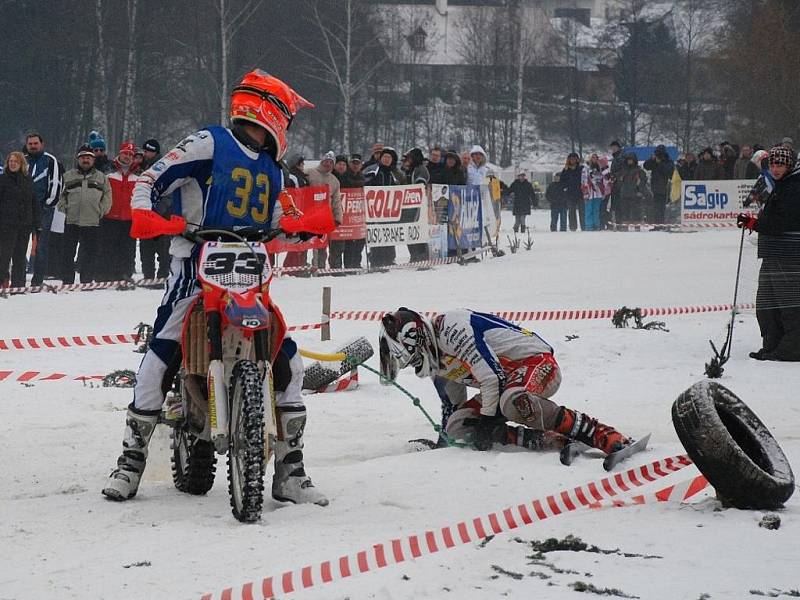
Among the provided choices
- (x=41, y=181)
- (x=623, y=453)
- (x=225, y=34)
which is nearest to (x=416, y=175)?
(x=41, y=181)

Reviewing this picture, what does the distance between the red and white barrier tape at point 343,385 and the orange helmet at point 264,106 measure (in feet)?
12.7

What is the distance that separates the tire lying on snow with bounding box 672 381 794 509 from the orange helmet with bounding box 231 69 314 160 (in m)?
2.33

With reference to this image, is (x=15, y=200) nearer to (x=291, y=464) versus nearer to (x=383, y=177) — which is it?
(x=383, y=177)

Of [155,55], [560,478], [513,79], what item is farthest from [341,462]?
[513,79]

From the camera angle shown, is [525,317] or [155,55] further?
[155,55]

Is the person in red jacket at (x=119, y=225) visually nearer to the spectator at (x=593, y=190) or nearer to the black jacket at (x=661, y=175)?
the spectator at (x=593, y=190)

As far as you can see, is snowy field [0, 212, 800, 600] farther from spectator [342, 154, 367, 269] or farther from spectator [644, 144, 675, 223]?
spectator [644, 144, 675, 223]

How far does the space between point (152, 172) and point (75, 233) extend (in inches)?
432

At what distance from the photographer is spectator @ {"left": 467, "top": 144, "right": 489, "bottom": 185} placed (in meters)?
22.7

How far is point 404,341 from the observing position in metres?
7.32

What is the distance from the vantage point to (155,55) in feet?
142

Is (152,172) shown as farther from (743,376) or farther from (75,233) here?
(75,233)

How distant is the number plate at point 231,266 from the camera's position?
566 cm

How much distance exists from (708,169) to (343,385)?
769 inches
